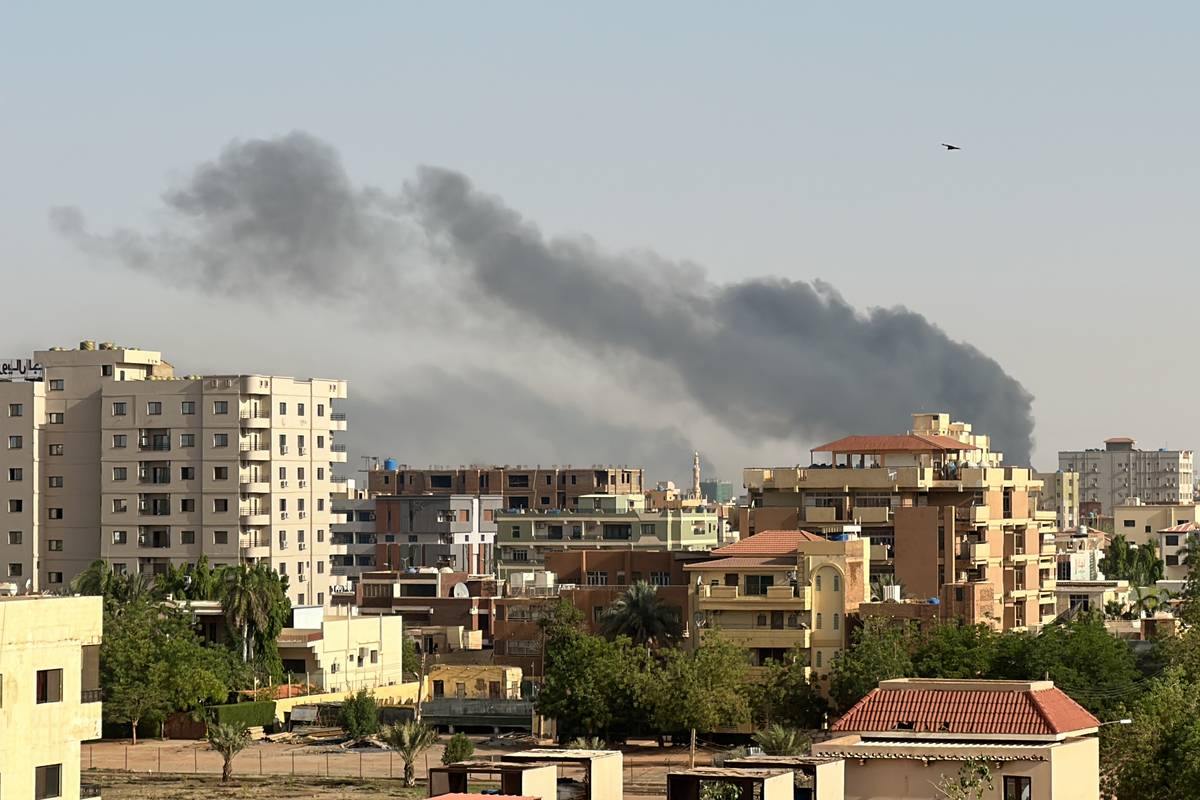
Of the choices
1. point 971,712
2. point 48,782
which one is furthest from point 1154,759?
point 48,782

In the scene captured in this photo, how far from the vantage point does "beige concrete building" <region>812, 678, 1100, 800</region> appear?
202 feet

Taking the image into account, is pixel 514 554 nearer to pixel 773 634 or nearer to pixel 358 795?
pixel 773 634

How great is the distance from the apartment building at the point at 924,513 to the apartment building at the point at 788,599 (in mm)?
11470

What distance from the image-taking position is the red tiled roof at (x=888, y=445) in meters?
145

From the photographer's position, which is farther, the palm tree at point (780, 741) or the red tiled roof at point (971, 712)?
the palm tree at point (780, 741)

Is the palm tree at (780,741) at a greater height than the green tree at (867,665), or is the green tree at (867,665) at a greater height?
the green tree at (867,665)

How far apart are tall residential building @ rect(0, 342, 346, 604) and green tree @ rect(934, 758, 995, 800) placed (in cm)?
9972

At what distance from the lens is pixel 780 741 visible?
324 ft

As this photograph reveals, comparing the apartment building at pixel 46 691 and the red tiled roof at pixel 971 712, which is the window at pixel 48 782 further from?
the red tiled roof at pixel 971 712

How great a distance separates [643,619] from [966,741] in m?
63.9

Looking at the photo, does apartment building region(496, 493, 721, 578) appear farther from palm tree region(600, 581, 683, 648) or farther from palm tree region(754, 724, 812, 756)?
palm tree region(754, 724, 812, 756)

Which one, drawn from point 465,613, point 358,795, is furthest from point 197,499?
point 358,795

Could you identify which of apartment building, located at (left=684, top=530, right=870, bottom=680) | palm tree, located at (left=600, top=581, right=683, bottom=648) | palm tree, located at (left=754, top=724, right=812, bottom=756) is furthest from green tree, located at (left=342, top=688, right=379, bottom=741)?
palm tree, located at (left=754, top=724, right=812, bottom=756)

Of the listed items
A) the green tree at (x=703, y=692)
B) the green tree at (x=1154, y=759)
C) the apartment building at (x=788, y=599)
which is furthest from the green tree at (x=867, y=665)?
the green tree at (x=1154, y=759)
